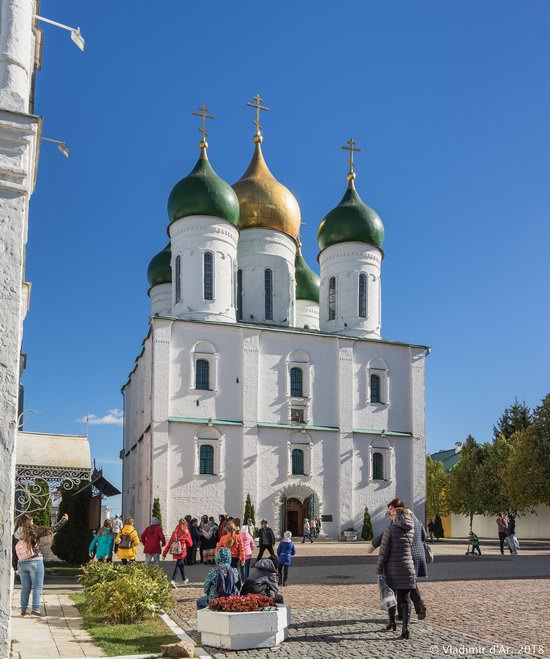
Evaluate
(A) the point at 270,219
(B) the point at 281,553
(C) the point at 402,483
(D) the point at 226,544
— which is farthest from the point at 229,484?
(D) the point at 226,544

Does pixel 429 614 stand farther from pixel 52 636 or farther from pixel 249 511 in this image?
pixel 249 511

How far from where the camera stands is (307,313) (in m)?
46.9

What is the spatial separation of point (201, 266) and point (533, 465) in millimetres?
18705

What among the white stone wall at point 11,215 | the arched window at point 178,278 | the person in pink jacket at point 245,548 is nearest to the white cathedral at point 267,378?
the arched window at point 178,278

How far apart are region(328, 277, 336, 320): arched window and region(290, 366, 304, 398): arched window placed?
15.3ft

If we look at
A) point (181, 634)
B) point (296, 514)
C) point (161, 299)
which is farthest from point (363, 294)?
point (181, 634)

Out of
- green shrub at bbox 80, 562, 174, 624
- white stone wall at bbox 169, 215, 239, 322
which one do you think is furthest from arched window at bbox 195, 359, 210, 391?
green shrub at bbox 80, 562, 174, 624

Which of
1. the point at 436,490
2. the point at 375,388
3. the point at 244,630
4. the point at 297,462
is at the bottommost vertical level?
the point at 436,490

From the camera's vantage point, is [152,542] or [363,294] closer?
[152,542]

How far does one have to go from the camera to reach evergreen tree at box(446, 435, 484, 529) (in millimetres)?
50469

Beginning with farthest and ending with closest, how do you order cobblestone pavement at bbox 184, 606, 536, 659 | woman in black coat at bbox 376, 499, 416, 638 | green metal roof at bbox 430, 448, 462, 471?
green metal roof at bbox 430, 448, 462, 471 → woman in black coat at bbox 376, 499, 416, 638 → cobblestone pavement at bbox 184, 606, 536, 659

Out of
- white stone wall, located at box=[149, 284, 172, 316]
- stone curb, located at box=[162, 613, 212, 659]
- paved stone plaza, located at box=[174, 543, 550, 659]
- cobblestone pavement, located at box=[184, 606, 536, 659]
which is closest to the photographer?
cobblestone pavement, located at box=[184, 606, 536, 659]

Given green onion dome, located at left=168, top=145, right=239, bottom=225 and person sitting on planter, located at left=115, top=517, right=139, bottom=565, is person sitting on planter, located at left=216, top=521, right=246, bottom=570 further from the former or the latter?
green onion dome, located at left=168, top=145, right=239, bottom=225

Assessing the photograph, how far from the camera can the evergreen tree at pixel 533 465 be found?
38812 mm
